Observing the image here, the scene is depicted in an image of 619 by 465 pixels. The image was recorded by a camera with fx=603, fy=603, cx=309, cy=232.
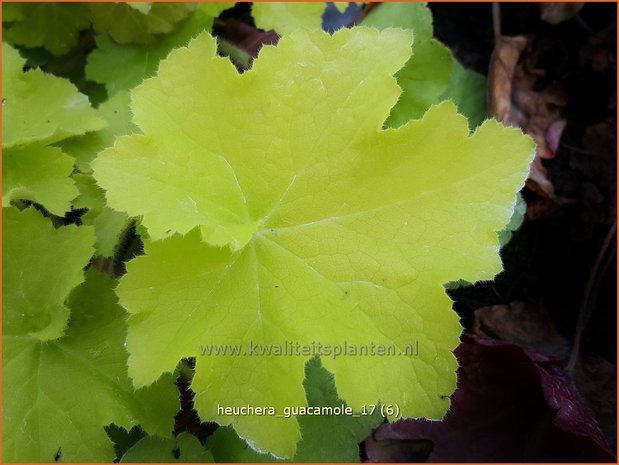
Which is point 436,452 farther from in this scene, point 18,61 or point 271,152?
point 18,61

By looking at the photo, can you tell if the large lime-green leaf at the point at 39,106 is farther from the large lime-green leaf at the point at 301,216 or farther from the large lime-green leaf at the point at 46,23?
the large lime-green leaf at the point at 301,216

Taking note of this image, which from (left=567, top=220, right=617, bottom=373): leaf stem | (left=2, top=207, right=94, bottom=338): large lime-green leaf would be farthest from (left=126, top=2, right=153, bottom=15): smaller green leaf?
(left=567, top=220, right=617, bottom=373): leaf stem

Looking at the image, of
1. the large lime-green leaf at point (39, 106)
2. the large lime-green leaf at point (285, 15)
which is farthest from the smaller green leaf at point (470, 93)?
the large lime-green leaf at point (39, 106)

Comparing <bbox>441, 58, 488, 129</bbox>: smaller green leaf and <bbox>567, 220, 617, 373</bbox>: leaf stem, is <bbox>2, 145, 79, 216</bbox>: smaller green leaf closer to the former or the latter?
<bbox>441, 58, 488, 129</bbox>: smaller green leaf

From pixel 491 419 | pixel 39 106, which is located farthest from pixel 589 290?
pixel 39 106

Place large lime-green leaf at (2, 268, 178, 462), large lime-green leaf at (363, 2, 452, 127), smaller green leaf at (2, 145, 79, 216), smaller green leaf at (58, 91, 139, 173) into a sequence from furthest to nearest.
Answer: large lime-green leaf at (363, 2, 452, 127) < smaller green leaf at (58, 91, 139, 173) < smaller green leaf at (2, 145, 79, 216) < large lime-green leaf at (2, 268, 178, 462)

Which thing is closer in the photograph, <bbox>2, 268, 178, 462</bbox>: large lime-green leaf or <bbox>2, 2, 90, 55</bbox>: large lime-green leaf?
<bbox>2, 268, 178, 462</bbox>: large lime-green leaf
